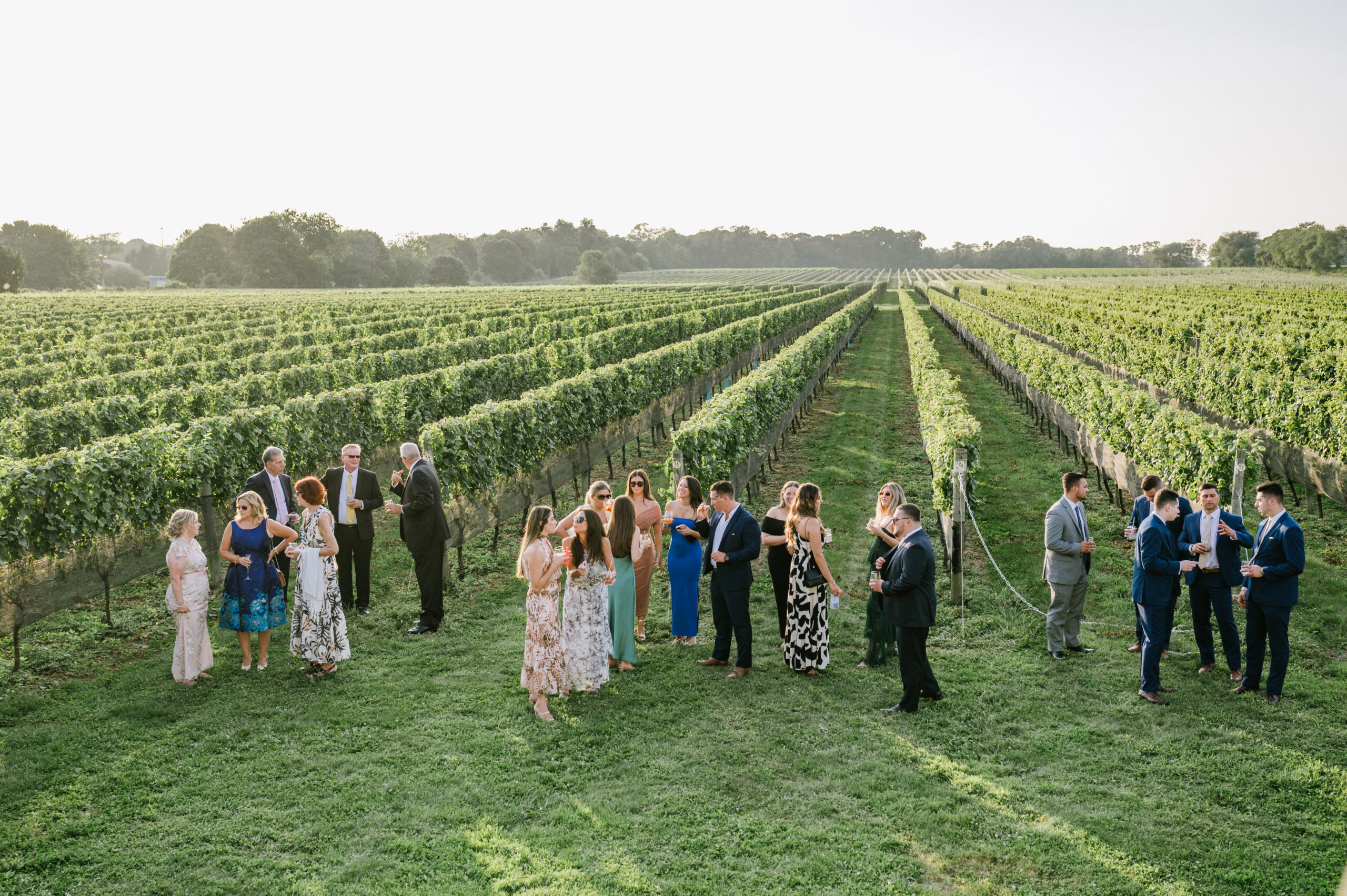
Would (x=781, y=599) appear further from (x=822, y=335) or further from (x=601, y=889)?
(x=822, y=335)

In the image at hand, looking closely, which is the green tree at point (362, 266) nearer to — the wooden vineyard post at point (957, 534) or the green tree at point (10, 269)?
the green tree at point (10, 269)

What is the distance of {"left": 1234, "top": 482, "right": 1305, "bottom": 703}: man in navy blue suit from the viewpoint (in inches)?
283

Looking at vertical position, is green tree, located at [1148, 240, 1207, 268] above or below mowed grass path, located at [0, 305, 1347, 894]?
above

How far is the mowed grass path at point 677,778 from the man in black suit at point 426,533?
0.97 feet

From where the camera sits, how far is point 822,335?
29.3 m

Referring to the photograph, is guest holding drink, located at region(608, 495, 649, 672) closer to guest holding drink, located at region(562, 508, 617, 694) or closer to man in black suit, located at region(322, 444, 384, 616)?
guest holding drink, located at region(562, 508, 617, 694)

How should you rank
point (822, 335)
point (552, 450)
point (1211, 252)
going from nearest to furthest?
point (552, 450) → point (822, 335) → point (1211, 252)

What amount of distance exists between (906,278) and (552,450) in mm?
151940

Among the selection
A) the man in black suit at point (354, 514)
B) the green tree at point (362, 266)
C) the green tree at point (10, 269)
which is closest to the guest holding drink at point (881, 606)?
the man in black suit at point (354, 514)

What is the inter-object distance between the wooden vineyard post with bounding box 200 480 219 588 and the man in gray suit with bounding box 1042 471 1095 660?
9893 mm

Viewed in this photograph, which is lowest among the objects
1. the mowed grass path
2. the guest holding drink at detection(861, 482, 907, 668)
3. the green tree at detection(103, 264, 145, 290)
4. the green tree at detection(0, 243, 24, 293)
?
the mowed grass path

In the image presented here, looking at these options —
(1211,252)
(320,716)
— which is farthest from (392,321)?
(1211,252)

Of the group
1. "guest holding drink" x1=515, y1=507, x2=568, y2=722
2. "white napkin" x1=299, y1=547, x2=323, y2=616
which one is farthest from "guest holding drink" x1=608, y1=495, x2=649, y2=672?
"white napkin" x1=299, y1=547, x2=323, y2=616

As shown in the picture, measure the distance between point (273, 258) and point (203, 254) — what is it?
12.9m
